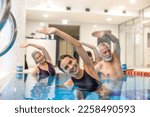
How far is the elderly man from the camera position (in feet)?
8.90

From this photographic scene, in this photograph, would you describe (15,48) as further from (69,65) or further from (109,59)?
(109,59)

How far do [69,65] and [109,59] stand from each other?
0.60 metres

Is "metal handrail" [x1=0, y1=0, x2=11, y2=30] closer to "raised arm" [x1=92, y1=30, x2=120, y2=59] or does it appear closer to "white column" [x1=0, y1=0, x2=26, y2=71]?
"raised arm" [x1=92, y1=30, x2=120, y2=59]

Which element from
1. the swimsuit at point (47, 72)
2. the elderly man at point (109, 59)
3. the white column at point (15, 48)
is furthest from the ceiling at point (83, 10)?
the elderly man at point (109, 59)

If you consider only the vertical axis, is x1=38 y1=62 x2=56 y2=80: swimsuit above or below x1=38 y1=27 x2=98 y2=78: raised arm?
below

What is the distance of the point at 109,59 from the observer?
2818 millimetres

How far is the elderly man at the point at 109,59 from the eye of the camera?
2.71 m

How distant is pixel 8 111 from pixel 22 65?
7.58 feet

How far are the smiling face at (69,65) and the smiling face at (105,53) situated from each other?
1.47ft

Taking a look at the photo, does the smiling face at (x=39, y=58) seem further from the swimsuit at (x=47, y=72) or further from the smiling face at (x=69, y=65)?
the smiling face at (x=69, y=65)

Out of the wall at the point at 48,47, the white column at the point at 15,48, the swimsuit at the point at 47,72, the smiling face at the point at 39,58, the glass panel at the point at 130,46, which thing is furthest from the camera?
the glass panel at the point at 130,46

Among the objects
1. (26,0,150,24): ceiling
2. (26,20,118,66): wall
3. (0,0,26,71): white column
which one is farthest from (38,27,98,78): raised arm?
(26,0,150,24): ceiling

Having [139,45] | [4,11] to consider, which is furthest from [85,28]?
[4,11]

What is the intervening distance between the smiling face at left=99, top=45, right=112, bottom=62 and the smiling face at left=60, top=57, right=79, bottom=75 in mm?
448
